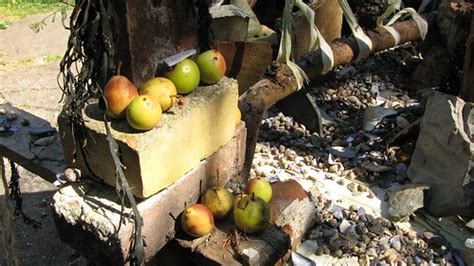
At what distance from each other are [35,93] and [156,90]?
4042 millimetres

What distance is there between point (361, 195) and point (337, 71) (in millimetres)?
2046

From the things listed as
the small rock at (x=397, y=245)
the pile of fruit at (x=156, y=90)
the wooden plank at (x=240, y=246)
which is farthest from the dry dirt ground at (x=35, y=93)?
the small rock at (x=397, y=245)

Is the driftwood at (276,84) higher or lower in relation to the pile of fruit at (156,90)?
lower

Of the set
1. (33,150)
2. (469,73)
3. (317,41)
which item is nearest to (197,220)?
(33,150)

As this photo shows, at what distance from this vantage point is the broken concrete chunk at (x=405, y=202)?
3.75 meters

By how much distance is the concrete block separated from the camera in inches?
→ 90.2

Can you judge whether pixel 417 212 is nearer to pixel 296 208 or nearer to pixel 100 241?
pixel 296 208

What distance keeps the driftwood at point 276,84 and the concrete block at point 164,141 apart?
0.84 m

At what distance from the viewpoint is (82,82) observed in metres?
2.30

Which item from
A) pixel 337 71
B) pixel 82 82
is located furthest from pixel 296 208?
pixel 337 71

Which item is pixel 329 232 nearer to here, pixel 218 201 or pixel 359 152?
pixel 359 152

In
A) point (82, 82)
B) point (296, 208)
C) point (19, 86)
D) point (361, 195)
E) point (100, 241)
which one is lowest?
point (19, 86)

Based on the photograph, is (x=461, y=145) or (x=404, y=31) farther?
(x=404, y=31)

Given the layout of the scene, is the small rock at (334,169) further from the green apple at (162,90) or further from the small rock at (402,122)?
the green apple at (162,90)
